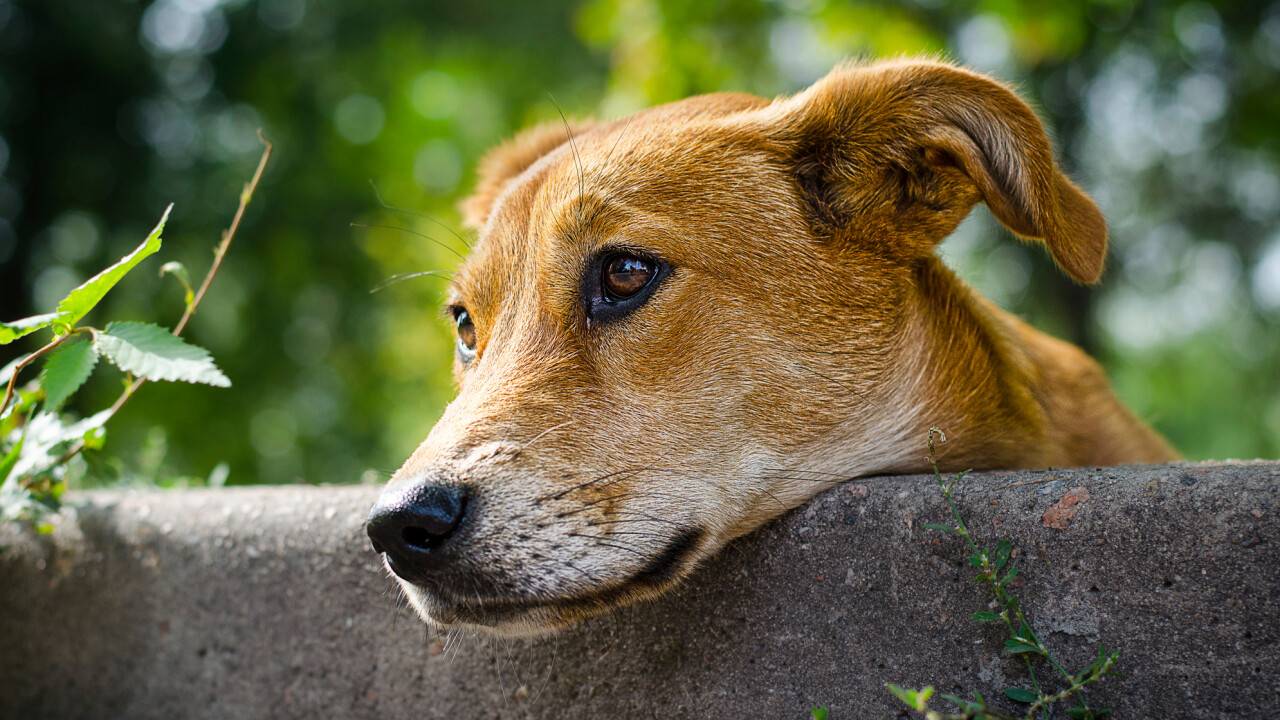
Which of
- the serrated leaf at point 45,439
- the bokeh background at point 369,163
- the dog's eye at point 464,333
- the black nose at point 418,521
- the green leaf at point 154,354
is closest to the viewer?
the black nose at point 418,521

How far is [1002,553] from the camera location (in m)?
1.95

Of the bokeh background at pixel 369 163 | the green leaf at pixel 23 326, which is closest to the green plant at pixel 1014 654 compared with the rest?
the green leaf at pixel 23 326

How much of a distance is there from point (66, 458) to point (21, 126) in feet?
29.2

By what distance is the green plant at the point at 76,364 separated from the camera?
92.7 inches

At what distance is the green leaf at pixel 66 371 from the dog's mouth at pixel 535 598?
2.89ft

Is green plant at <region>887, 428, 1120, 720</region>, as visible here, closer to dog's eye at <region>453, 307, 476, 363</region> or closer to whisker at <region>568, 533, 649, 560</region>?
whisker at <region>568, 533, 649, 560</region>

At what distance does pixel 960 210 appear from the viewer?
2600 millimetres

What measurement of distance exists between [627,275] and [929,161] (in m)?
0.80

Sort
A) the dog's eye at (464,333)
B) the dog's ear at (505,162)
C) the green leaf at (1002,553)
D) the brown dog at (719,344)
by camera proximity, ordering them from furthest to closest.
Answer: the dog's ear at (505,162) → the dog's eye at (464,333) → the brown dog at (719,344) → the green leaf at (1002,553)

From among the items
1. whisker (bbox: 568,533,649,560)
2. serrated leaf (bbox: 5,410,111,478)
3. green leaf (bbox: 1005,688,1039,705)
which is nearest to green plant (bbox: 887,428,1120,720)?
green leaf (bbox: 1005,688,1039,705)

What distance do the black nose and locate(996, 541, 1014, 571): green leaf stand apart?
1038mm

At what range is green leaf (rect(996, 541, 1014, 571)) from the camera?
1945mm

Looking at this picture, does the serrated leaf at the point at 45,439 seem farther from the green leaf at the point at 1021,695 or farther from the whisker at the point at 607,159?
the green leaf at the point at 1021,695

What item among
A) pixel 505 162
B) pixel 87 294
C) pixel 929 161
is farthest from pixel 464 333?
pixel 929 161
